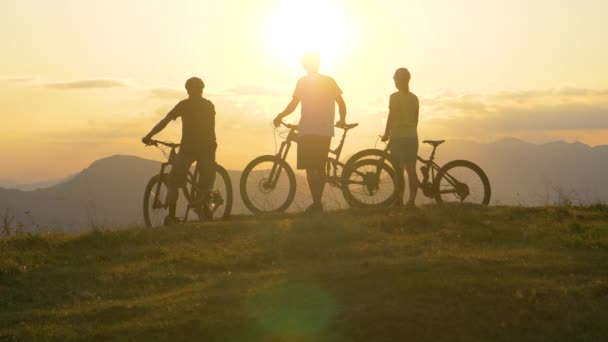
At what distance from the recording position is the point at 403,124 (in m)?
14.4

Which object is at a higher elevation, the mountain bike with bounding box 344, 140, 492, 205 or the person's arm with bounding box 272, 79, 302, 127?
the person's arm with bounding box 272, 79, 302, 127

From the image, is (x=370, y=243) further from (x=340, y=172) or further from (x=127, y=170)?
(x=127, y=170)

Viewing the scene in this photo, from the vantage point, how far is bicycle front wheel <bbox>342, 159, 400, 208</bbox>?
14664 millimetres

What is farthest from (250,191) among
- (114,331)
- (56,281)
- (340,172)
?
(114,331)

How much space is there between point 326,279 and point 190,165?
5236 mm

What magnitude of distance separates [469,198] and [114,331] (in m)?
8.36

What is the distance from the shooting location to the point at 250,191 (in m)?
14.8

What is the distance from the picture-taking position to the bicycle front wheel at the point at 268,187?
14.7m

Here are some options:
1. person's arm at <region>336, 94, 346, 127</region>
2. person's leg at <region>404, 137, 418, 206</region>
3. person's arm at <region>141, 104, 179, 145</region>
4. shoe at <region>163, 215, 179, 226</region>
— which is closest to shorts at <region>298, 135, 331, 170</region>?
person's arm at <region>336, 94, 346, 127</region>

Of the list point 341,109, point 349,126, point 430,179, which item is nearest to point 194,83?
point 341,109

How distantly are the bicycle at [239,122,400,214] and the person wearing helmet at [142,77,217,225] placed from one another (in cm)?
79

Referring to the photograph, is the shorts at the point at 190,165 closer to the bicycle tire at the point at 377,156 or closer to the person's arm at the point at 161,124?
the person's arm at the point at 161,124

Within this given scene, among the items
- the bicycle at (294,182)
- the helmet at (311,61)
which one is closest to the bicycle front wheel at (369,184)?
the bicycle at (294,182)

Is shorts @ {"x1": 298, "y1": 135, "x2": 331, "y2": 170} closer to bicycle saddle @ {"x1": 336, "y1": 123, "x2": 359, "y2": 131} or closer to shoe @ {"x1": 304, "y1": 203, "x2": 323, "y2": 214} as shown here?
bicycle saddle @ {"x1": 336, "y1": 123, "x2": 359, "y2": 131}
